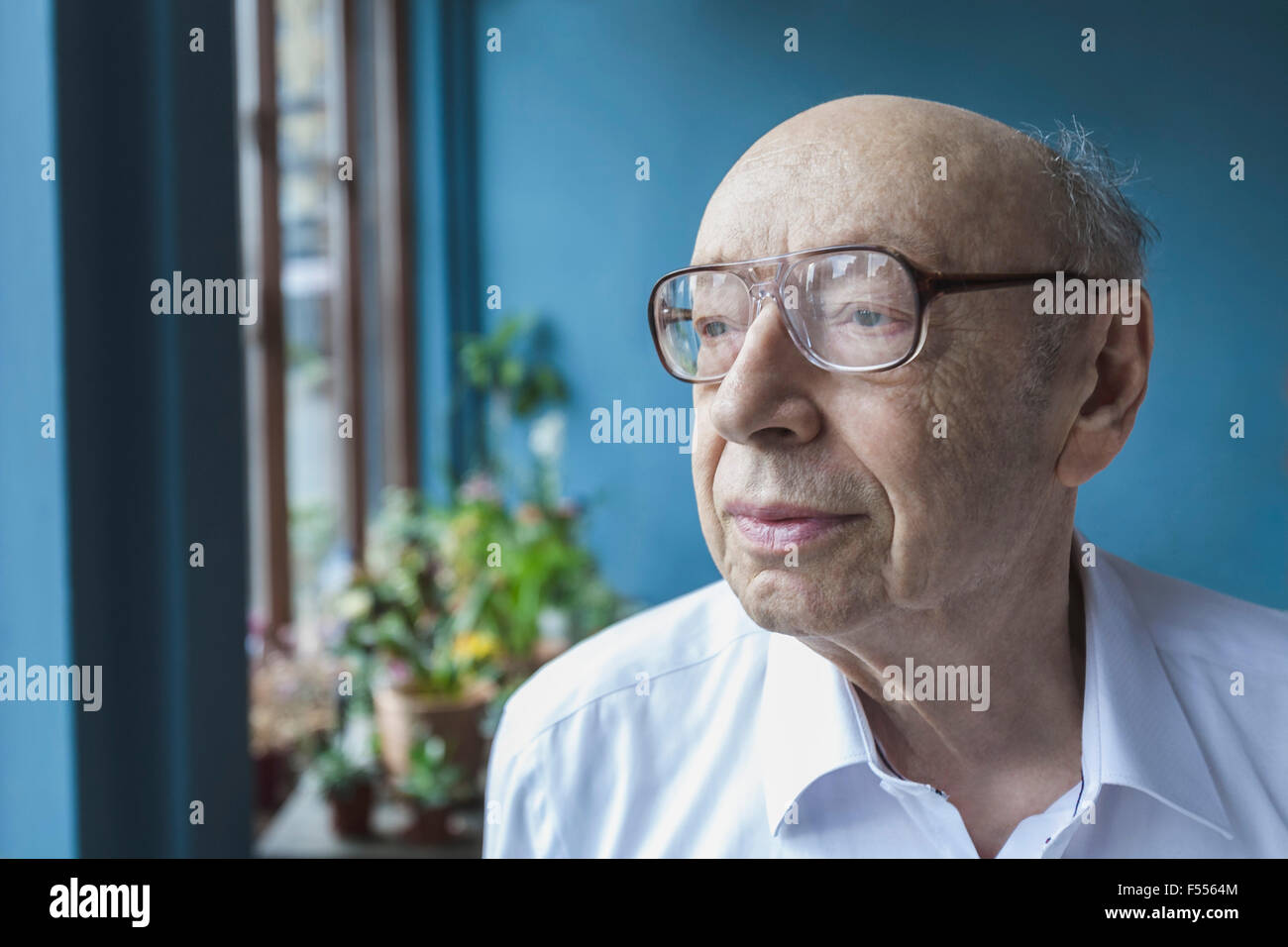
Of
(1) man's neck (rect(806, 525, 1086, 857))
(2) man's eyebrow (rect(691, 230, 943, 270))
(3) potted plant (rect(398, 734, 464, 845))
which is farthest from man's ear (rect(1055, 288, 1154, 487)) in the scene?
(3) potted plant (rect(398, 734, 464, 845))

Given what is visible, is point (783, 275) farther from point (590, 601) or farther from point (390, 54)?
point (390, 54)

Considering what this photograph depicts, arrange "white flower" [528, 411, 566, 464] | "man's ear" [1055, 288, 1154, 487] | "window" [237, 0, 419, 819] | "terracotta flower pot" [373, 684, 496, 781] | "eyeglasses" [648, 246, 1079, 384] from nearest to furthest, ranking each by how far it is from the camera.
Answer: "eyeglasses" [648, 246, 1079, 384], "man's ear" [1055, 288, 1154, 487], "white flower" [528, 411, 566, 464], "terracotta flower pot" [373, 684, 496, 781], "window" [237, 0, 419, 819]

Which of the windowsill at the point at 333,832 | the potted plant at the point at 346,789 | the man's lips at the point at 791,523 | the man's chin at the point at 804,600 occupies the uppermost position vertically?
the man's lips at the point at 791,523

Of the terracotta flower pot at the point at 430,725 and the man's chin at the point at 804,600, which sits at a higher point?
the man's chin at the point at 804,600

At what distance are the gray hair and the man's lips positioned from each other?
212 mm

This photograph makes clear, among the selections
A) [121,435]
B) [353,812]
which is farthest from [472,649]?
[121,435]

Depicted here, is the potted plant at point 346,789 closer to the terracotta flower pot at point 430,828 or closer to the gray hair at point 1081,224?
the terracotta flower pot at point 430,828

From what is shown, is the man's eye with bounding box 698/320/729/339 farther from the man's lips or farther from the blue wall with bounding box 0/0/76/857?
the blue wall with bounding box 0/0/76/857

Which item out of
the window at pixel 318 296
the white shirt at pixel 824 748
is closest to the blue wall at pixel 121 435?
the white shirt at pixel 824 748

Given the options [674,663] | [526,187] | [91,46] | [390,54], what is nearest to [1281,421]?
[674,663]

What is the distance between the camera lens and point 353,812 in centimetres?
221

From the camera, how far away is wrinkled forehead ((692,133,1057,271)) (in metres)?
0.75

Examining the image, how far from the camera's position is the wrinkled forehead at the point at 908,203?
752 millimetres

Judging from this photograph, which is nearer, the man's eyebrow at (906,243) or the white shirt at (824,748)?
the man's eyebrow at (906,243)
